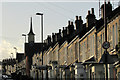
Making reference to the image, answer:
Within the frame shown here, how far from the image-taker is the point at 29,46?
533ft

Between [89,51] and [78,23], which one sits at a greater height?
[78,23]

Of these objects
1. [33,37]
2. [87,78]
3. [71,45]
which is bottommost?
[87,78]

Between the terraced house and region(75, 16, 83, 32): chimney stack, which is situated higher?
region(75, 16, 83, 32): chimney stack

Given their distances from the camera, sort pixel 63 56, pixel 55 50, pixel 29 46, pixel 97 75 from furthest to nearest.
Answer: pixel 29 46 < pixel 55 50 < pixel 63 56 < pixel 97 75

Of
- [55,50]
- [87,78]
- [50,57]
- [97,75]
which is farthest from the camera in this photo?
[50,57]

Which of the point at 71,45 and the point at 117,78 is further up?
the point at 71,45

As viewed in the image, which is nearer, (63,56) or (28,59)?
(63,56)

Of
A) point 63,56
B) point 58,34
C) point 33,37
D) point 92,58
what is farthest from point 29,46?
point 92,58

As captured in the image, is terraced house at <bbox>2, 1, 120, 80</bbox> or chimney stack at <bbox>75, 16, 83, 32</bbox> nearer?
terraced house at <bbox>2, 1, 120, 80</bbox>

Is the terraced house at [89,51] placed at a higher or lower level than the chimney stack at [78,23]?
lower

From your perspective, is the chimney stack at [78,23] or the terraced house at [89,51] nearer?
the terraced house at [89,51]

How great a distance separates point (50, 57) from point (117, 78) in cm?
5012

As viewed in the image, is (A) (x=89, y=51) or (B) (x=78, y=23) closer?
(A) (x=89, y=51)

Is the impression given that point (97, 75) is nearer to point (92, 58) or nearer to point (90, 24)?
point (92, 58)
